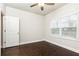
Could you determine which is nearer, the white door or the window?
the white door

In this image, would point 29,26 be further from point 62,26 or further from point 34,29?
point 62,26

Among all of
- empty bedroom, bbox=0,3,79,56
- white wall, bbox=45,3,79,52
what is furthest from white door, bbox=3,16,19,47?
white wall, bbox=45,3,79,52

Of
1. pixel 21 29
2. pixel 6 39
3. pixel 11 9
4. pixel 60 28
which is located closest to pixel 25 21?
pixel 21 29

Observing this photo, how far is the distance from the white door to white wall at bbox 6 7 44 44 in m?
0.08

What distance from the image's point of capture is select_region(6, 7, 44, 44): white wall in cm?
126

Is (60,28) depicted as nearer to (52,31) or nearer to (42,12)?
(52,31)

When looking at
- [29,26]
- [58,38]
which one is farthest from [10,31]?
[58,38]

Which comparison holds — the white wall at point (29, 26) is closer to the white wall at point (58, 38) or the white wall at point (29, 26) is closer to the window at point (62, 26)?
the white wall at point (58, 38)

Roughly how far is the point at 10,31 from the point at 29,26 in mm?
381

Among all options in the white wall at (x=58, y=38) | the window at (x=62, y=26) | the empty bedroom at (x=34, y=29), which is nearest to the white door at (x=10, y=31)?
the empty bedroom at (x=34, y=29)

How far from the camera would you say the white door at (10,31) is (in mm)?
Answer: 1240

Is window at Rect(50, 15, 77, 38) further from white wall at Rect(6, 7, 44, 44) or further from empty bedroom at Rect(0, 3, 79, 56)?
white wall at Rect(6, 7, 44, 44)

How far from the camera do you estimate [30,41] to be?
4.50 feet

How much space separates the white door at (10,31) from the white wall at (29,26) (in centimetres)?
8
